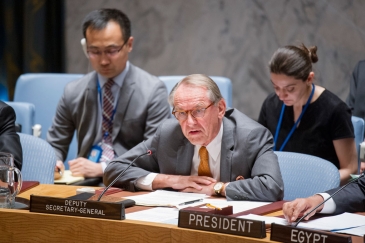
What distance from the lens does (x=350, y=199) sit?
255 cm

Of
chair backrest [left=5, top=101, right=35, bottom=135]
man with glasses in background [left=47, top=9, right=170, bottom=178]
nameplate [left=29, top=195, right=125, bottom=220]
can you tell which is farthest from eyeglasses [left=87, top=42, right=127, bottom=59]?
nameplate [left=29, top=195, right=125, bottom=220]

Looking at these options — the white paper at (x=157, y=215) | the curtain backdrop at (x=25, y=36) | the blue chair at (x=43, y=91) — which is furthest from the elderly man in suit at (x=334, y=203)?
the curtain backdrop at (x=25, y=36)

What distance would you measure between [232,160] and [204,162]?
14 cm

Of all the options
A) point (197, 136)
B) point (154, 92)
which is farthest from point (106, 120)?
point (197, 136)

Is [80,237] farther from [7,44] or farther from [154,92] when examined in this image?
[7,44]

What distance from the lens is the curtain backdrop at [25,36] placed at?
18.7 ft

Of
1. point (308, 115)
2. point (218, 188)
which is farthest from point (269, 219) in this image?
point (308, 115)

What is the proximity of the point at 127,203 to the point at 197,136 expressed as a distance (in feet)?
1.75

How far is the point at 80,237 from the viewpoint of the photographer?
2.35 m

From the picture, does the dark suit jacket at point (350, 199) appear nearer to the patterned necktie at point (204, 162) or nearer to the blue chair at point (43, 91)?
the patterned necktie at point (204, 162)

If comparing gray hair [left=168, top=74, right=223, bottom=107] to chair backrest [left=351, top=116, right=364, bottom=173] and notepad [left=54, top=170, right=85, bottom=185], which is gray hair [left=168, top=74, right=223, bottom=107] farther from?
chair backrest [left=351, top=116, right=364, bottom=173]

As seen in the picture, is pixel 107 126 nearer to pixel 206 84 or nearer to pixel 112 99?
pixel 112 99

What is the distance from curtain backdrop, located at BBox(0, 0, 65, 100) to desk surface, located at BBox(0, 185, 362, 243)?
347cm

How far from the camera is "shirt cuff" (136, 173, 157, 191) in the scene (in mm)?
3028
